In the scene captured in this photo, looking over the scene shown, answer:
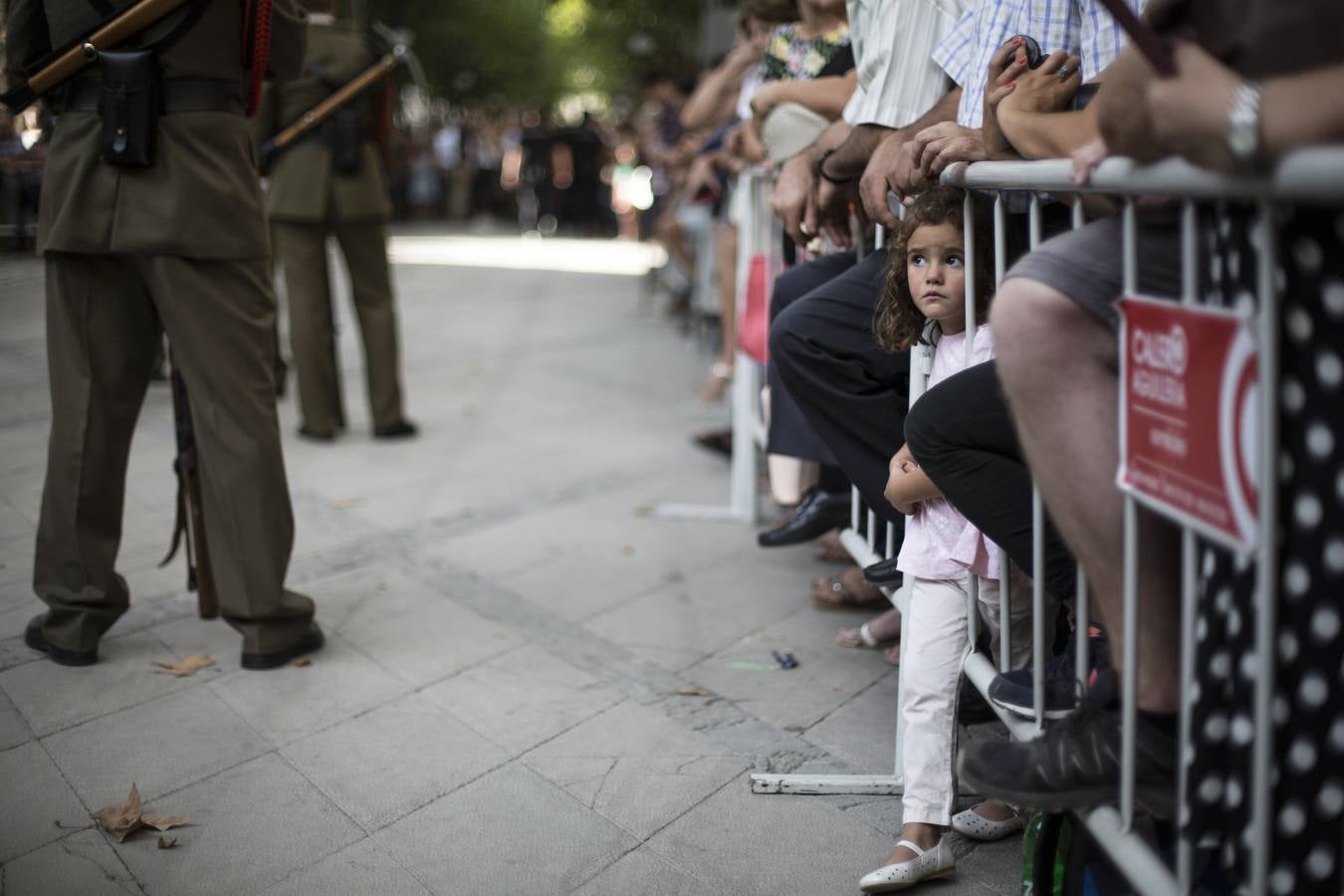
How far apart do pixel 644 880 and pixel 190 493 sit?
1.82 meters

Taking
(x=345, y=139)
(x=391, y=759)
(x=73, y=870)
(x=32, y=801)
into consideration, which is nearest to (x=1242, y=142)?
(x=391, y=759)

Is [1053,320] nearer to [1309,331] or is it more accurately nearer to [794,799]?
[1309,331]

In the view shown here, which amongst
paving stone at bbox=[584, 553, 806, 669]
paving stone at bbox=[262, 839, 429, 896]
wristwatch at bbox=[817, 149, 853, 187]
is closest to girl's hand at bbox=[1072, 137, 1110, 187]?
wristwatch at bbox=[817, 149, 853, 187]

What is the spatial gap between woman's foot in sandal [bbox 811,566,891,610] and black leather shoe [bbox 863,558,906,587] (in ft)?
3.04

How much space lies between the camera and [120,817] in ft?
8.45

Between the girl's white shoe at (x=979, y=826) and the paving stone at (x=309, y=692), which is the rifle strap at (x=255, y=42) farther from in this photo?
the girl's white shoe at (x=979, y=826)

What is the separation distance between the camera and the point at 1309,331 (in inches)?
56.2

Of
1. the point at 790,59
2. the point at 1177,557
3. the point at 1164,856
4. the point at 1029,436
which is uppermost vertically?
the point at 790,59

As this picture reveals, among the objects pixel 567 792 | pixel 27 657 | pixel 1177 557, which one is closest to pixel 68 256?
pixel 27 657

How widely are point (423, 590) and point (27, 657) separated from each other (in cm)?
119

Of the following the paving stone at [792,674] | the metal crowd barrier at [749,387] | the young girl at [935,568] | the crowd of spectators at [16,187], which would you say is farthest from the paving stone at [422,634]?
the crowd of spectators at [16,187]

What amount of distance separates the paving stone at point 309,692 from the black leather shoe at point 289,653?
22mm

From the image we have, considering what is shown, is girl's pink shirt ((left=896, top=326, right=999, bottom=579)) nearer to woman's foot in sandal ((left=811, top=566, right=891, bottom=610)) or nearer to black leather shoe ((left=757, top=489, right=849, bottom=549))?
black leather shoe ((left=757, top=489, right=849, bottom=549))

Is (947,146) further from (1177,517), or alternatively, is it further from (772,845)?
(772,845)
